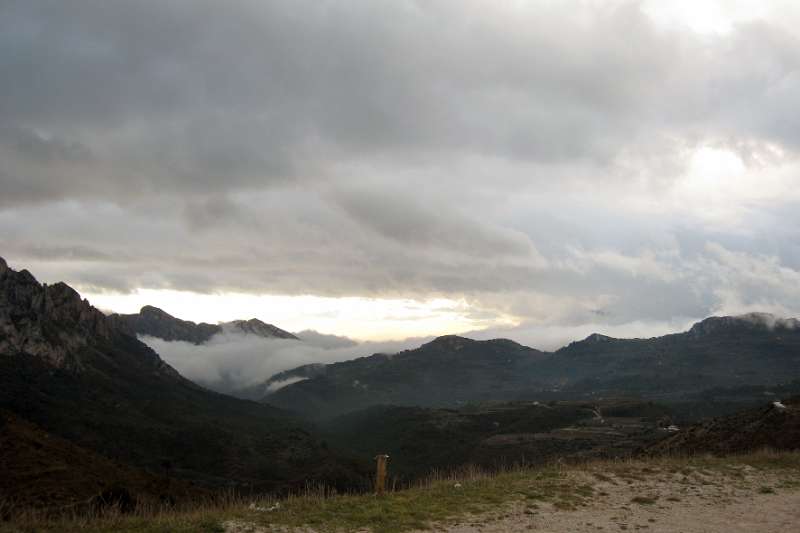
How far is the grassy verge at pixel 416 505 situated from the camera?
1714cm

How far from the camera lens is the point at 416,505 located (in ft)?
66.4

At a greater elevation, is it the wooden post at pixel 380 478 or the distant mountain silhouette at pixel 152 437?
the wooden post at pixel 380 478

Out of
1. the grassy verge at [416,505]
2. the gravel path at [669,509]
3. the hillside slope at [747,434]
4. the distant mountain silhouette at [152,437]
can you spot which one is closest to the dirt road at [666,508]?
the gravel path at [669,509]

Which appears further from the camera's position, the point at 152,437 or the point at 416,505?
the point at 152,437

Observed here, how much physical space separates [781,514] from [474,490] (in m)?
10.3

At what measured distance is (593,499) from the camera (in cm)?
2156

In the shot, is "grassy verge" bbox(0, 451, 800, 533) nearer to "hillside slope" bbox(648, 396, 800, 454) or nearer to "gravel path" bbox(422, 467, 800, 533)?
"gravel path" bbox(422, 467, 800, 533)

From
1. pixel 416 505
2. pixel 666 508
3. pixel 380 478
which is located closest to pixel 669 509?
pixel 666 508

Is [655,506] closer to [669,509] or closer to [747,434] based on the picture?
[669,509]

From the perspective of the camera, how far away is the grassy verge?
56.2 feet

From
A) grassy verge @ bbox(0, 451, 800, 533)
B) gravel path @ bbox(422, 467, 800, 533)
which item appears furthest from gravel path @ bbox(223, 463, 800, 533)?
grassy verge @ bbox(0, 451, 800, 533)

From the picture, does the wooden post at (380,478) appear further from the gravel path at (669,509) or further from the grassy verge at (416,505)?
the gravel path at (669,509)

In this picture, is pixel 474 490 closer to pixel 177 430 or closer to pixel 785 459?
pixel 785 459

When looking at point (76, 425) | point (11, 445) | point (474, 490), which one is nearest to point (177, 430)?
point (76, 425)
